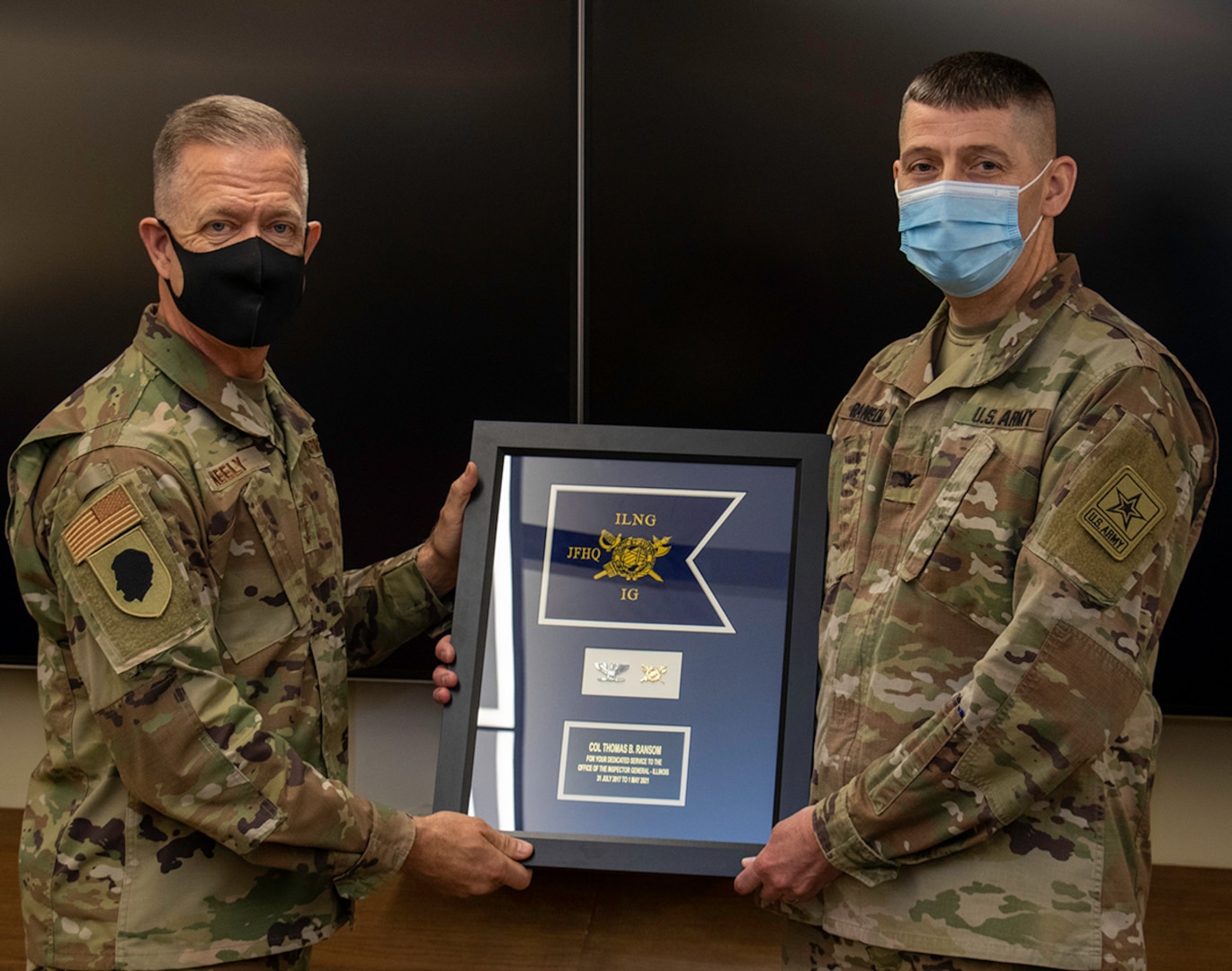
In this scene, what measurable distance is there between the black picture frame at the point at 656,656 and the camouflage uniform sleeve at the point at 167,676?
337 mm

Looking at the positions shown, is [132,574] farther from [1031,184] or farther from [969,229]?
[1031,184]

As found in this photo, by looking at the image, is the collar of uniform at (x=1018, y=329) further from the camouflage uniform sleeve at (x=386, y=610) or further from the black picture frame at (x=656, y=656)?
the camouflage uniform sleeve at (x=386, y=610)

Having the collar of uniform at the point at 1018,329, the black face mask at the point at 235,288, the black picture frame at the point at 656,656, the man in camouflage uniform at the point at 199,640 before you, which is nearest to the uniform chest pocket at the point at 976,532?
the collar of uniform at the point at 1018,329

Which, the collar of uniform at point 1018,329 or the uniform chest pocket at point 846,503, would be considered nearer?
the collar of uniform at point 1018,329

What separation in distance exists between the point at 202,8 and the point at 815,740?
7.07 feet

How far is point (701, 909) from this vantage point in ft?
8.71

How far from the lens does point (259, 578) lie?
1.71 m

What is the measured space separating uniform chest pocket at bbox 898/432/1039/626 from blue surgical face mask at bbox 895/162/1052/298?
0.89 ft

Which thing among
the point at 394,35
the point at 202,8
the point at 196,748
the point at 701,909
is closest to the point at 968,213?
the point at 196,748

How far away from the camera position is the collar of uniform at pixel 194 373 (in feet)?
5.54

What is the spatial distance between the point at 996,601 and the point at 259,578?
3.49ft

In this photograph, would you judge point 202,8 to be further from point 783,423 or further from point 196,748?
point 196,748

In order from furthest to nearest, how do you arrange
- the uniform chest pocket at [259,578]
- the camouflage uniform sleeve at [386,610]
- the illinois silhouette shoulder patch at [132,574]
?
1. the camouflage uniform sleeve at [386,610]
2. the uniform chest pocket at [259,578]
3. the illinois silhouette shoulder patch at [132,574]

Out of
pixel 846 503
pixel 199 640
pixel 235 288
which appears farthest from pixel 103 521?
pixel 846 503
